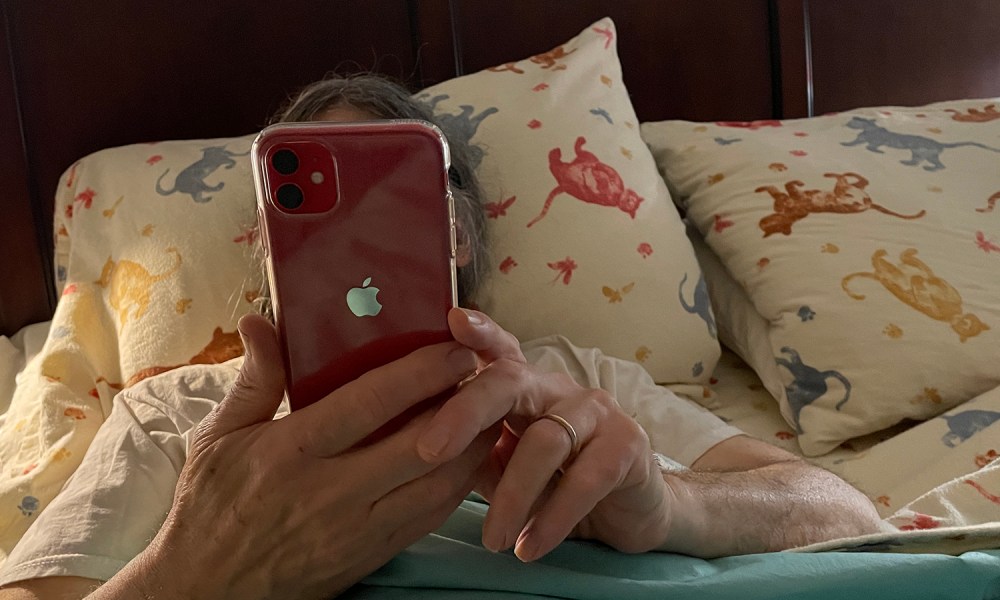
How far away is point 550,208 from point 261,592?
0.73m

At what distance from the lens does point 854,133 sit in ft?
4.38

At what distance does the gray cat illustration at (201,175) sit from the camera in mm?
1225

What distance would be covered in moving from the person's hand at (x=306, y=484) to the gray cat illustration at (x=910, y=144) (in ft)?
3.12

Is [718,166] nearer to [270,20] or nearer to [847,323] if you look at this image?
[847,323]

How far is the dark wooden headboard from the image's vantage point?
1.37 meters

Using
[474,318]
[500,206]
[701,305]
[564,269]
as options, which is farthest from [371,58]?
[474,318]

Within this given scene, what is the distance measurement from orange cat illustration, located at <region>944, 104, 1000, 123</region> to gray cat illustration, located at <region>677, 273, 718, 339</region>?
0.52 metres

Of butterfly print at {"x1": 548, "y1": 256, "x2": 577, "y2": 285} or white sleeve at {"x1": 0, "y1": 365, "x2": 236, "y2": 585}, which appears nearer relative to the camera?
white sleeve at {"x1": 0, "y1": 365, "x2": 236, "y2": 585}

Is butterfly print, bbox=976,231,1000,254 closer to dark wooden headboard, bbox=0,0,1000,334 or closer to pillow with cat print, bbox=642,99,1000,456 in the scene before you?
pillow with cat print, bbox=642,99,1000,456

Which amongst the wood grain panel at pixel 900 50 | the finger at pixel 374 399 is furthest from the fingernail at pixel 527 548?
the wood grain panel at pixel 900 50

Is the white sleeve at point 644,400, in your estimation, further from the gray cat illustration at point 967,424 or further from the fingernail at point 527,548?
the fingernail at point 527,548

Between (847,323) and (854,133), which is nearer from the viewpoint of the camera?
(847,323)

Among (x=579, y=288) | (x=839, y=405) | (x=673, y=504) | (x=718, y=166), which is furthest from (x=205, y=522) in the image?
(x=718, y=166)

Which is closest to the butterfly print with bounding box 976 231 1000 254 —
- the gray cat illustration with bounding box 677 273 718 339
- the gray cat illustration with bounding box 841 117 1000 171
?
the gray cat illustration with bounding box 841 117 1000 171
